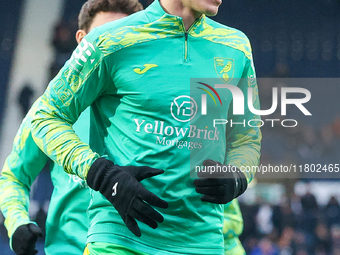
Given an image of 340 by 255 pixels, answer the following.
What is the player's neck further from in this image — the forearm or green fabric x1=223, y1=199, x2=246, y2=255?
green fabric x1=223, y1=199, x2=246, y2=255

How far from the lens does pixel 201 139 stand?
149 centimetres

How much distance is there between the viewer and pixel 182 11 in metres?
1.59

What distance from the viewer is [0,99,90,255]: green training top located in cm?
209

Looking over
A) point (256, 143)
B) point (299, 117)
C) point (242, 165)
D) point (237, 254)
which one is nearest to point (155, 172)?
point (242, 165)

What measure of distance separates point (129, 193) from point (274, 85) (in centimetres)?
594

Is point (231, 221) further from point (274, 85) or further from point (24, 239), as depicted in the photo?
point (274, 85)

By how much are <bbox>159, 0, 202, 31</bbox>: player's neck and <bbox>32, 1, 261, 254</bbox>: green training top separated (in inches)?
1.1

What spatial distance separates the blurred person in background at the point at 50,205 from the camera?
2084 mm

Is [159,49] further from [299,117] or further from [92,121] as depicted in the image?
[299,117]

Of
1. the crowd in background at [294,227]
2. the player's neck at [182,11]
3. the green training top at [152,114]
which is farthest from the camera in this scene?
the crowd in background at [294,227]

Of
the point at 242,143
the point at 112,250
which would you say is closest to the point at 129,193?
the point at 112,250

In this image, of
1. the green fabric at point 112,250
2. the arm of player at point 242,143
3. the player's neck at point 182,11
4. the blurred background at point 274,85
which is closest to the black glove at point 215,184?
the arm of player at point 242,143

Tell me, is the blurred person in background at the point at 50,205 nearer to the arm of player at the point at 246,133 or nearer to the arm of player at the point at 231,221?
the arm of player at the point at 231,221

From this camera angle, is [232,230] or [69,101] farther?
[232,230]
